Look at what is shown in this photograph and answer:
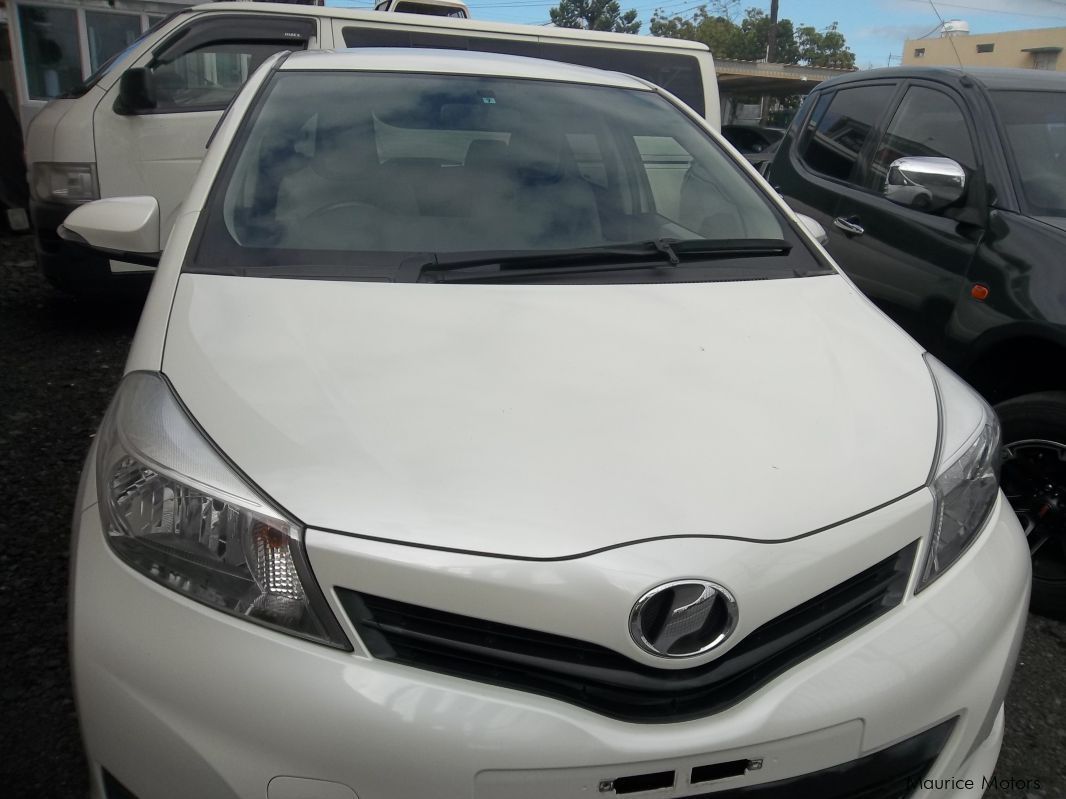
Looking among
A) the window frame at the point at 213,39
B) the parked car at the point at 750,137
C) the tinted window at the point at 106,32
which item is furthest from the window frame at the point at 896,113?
the parked car at the point at 750,137

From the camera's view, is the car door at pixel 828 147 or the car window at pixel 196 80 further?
the car window at pixel 196 80

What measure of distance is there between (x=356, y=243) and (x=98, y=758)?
48.8 inches

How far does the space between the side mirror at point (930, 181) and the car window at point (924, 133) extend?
0.16 m

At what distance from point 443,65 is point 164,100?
10.5 feet

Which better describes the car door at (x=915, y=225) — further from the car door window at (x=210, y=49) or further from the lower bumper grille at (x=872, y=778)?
the car door window at (x=210, y=49)

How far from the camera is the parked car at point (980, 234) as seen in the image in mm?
2742

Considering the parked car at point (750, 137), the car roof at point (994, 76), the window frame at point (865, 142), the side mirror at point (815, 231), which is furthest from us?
the parked car at point (750, 137)

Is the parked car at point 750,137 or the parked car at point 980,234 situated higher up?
the parked car at point 980,234

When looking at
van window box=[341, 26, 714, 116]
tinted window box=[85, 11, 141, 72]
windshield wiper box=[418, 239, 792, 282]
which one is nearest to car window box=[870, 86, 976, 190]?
windshield wiper box=[418, 239, 792, 282]

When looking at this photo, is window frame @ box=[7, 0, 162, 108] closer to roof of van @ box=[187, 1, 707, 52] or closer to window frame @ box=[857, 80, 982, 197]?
roof of van @ box=[187, 1, 707, 52]

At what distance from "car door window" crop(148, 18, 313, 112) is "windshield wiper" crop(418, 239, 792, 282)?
143 inches

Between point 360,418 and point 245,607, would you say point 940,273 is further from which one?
point 245,607

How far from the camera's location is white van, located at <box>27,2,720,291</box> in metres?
4.98

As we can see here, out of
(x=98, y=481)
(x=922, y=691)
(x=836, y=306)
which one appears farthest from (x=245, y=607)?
(x=836, y=306)
